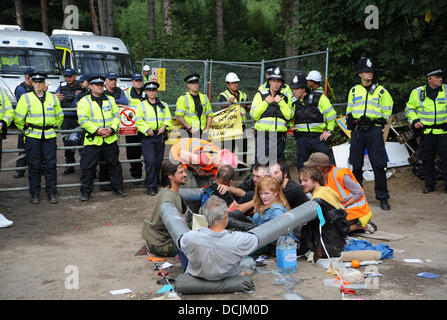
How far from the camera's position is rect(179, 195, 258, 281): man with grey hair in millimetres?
5125

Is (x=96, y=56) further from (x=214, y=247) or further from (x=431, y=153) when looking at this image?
(x=214, y=247)

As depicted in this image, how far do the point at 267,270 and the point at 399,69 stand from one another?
798 centimetres

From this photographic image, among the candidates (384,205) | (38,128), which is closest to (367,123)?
(384,205)

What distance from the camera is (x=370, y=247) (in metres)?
6.42

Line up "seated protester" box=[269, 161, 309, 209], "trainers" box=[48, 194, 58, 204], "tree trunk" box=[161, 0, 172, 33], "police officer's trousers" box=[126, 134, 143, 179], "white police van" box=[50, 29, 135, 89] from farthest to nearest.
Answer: "tree trunk" box=[161, 0, 172, 33], "white police van" box=[50, 29, 135, 89], "police officer's trousers" box=[126, 134, 143, 179], "trainers" box=[48, 194, 58, 204], "seated protester" box=[269, 161, 309, 209]

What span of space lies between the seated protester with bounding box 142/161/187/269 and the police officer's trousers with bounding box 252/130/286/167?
11.2ft

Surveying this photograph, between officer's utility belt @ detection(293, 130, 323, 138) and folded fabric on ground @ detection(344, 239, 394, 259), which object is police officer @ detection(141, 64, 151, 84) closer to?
officer's utility belt @ detection(293, 130, 323, 138)

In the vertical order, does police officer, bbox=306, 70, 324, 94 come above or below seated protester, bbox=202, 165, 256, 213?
above

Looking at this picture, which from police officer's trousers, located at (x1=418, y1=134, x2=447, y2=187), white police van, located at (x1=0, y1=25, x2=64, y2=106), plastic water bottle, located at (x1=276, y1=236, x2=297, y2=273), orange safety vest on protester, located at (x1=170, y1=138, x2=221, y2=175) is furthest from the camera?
white police van, located at (x1=0, y1=25, x2=64, y2=106)

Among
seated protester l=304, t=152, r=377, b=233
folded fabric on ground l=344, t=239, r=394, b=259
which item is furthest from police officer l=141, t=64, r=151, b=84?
folded fabric on ground l=344, t=239, r=394, b=259

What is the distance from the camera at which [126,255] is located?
263 inches

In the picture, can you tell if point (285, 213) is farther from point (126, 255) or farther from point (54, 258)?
point (54, 258)

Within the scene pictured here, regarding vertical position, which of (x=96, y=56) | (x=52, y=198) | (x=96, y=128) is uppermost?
(x=96, y=56)

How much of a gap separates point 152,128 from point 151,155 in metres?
0.50
